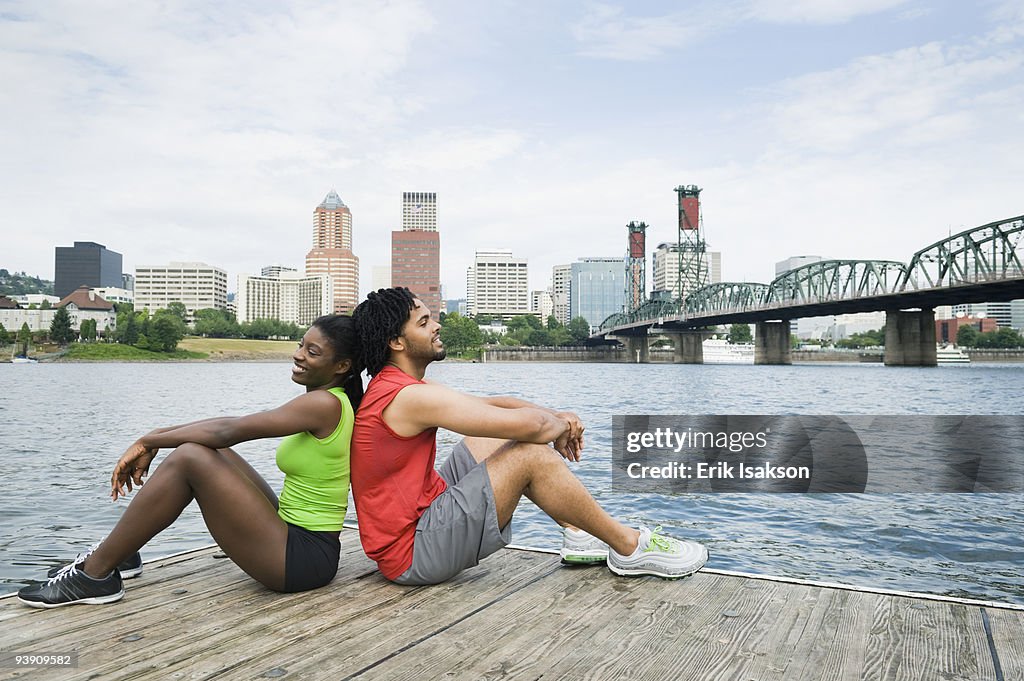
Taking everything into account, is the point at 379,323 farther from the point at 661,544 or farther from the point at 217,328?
the point at 217,328

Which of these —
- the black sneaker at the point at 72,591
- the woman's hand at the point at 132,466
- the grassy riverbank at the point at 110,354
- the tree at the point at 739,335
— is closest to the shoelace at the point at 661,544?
the woman's hand at the point at 132,466

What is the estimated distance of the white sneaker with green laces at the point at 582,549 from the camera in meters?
3.83

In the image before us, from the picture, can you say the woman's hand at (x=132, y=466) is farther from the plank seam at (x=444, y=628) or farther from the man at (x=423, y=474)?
the plank seam at (x=444, y=628)

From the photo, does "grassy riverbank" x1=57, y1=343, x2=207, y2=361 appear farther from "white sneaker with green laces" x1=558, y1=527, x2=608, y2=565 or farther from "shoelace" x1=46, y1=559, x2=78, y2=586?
"white sneaker with green laces" x1=558, y1=527, x2=608, y2=565

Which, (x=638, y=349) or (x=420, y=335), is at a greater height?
(x=420, y=335)

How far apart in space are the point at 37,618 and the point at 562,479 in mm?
2213

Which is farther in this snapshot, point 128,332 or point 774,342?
point 128,332

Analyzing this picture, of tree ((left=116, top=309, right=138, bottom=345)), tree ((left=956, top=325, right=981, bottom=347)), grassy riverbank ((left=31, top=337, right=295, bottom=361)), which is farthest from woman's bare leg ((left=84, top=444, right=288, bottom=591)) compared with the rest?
tree ((left=956, top=325, right=981, bottom=347))

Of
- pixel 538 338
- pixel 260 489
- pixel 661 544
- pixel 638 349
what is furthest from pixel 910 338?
pixel 538 338

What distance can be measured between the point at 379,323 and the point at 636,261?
145 meters

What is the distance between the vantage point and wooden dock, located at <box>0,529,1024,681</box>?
2561 mm

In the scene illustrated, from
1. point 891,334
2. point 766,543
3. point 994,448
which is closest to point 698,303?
point 891,334

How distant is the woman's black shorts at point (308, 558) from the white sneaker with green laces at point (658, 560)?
1364 mm

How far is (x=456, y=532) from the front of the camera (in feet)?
11.1
